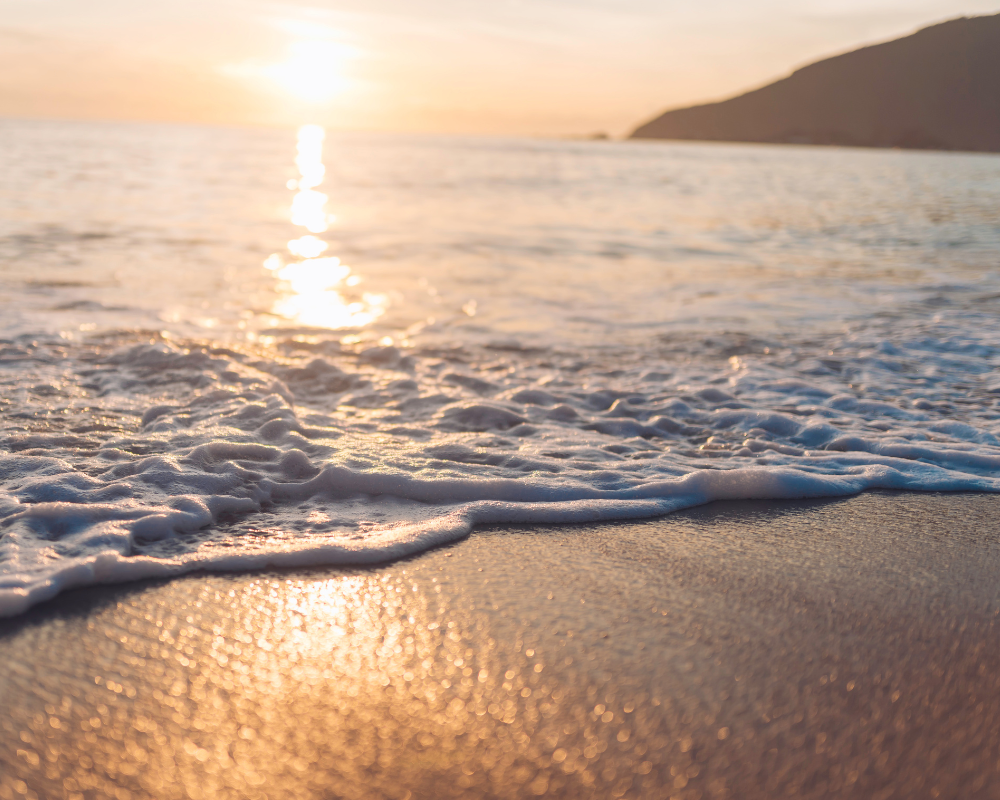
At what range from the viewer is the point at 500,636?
191 cm

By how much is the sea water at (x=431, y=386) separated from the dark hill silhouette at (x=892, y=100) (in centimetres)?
12757

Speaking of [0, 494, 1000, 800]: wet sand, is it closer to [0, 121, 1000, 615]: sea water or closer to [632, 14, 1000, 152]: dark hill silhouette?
[0, 121, 1000, 615]: sea water

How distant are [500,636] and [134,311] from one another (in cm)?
536

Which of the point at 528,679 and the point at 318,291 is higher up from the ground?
the point at 318,291

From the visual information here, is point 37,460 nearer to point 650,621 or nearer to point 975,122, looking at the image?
point 650,621

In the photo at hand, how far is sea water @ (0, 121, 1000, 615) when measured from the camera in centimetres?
266

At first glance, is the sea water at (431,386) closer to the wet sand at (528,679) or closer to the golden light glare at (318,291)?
the golden light glare at (318,291)

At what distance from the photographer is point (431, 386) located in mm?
4473

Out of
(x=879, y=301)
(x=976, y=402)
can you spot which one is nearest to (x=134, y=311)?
(x=976, y=402)

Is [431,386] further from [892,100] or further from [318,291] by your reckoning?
[892,100]

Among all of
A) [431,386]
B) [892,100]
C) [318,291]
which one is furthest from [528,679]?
[892,100]

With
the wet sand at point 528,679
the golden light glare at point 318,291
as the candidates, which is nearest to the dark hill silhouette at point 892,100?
the golden light glare at point 318,291

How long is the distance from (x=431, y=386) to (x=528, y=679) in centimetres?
289

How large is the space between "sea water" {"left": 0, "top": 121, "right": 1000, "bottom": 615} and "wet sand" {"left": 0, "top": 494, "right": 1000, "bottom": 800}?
300 millimetres
